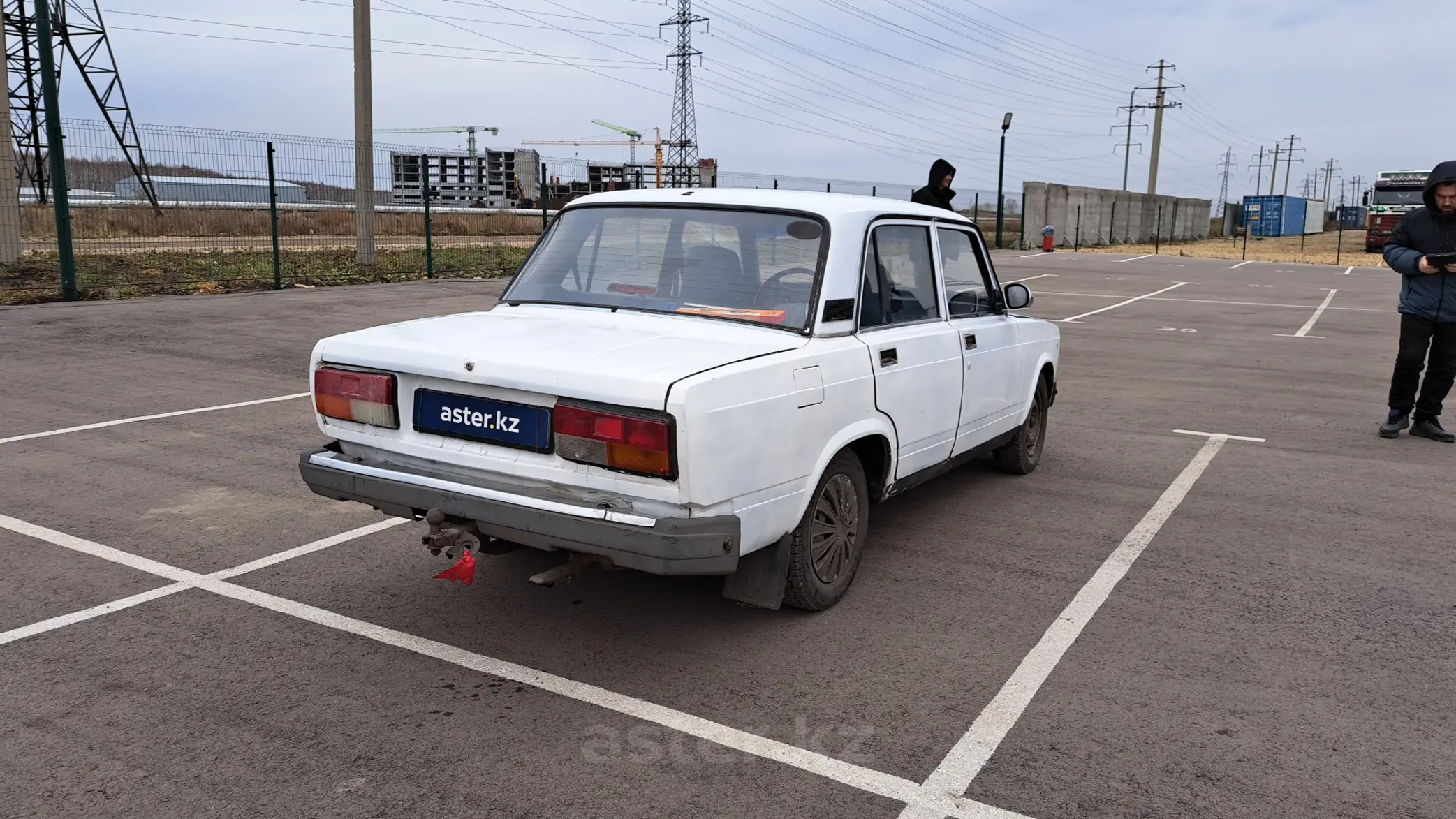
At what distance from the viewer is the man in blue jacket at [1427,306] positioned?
298 inches

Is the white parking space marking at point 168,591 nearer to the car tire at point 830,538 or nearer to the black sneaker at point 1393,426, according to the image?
the car tire at point 830,538

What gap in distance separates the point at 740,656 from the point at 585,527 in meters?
0.84

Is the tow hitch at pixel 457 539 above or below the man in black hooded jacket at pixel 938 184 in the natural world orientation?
below

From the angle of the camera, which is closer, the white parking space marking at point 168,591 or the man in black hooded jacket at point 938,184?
the white parking space marking at point 168,591

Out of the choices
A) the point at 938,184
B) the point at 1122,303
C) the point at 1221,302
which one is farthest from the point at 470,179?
the point at 1221,302

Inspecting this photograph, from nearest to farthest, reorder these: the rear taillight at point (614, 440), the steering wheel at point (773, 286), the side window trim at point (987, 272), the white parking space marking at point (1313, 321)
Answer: the rear taillight at point (614, 440)
the steering wheel at point (773, 286)
the side window trim at point (987, 272)
the white parking space marking at point (1313, 321)

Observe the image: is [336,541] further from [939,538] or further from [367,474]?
[939,538]

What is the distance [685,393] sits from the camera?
10.8 feet

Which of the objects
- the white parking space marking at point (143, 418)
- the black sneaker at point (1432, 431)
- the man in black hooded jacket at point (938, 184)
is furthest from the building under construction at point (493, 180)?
the black sneaker at point (1432, 431)

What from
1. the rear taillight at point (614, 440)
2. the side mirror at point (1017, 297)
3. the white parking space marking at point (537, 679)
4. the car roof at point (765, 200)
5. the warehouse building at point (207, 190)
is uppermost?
the warehouse building at point (207, 190)

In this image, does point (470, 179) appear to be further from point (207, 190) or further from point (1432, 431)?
point (1432, 431)

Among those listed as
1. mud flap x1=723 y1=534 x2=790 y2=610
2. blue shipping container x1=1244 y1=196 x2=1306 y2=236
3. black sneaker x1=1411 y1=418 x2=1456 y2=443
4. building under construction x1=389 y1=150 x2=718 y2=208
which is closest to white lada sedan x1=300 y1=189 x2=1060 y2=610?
mud flap x1=723 y1=534 x2=790 y2=610

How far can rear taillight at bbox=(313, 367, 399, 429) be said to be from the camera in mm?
3912

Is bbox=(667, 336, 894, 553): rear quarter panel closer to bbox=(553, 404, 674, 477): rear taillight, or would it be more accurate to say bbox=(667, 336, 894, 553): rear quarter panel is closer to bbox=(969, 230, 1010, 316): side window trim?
bbox=(553, 404, 674, 477): rear taillight
